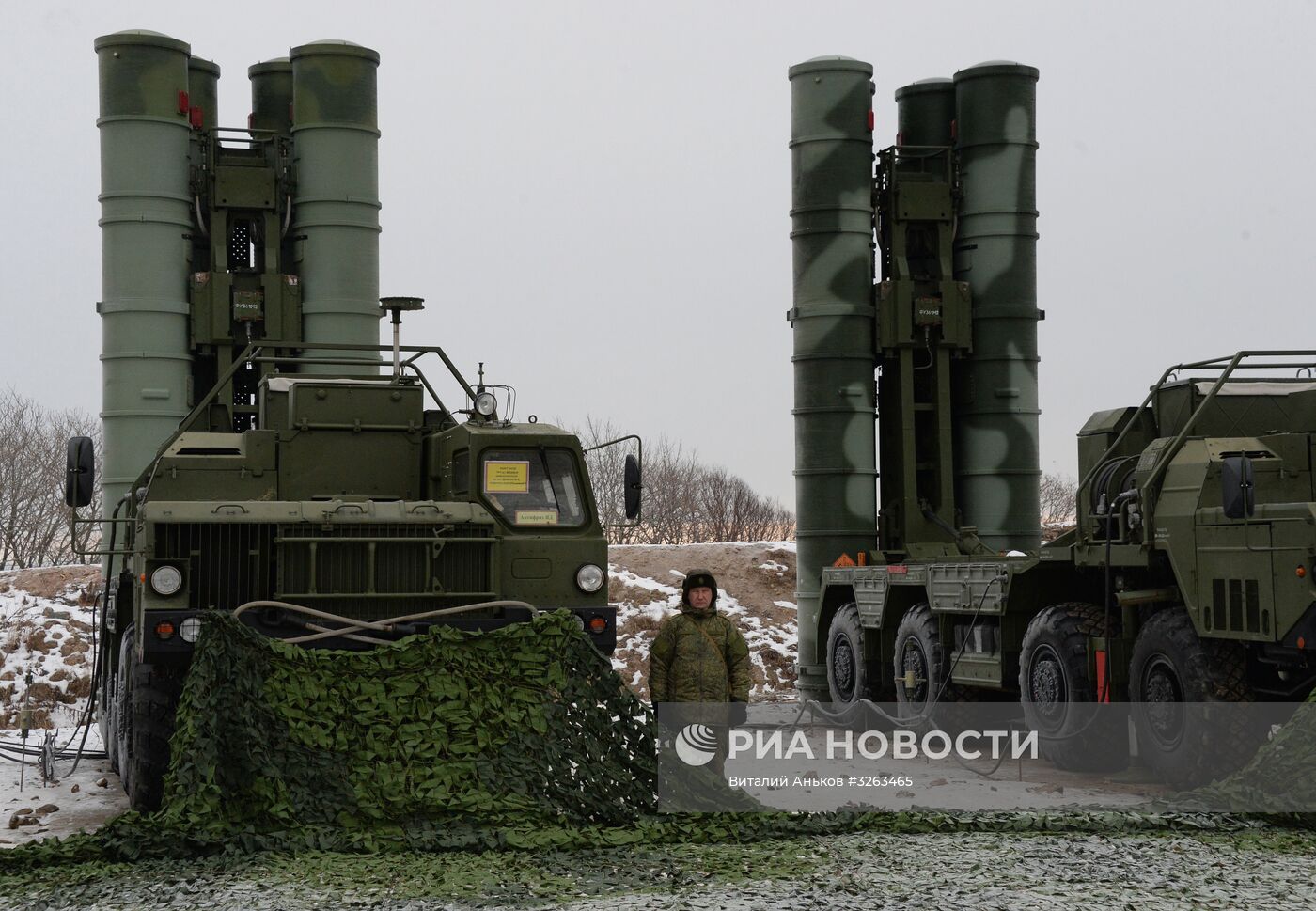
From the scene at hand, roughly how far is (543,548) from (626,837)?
290 cm

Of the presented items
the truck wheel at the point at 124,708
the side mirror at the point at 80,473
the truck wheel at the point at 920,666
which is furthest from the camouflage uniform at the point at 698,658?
the truck wheel at the point at 920,666

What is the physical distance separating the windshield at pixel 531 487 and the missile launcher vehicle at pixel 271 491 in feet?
0.04

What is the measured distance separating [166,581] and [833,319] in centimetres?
947

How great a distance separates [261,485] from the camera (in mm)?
11508

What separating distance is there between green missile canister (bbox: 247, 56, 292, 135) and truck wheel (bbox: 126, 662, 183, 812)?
35.0 ft

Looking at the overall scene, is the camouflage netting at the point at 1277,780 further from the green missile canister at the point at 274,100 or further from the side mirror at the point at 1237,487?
the green missile canister at the point at 274,100

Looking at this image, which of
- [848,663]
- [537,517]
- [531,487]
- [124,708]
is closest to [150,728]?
[124,708]

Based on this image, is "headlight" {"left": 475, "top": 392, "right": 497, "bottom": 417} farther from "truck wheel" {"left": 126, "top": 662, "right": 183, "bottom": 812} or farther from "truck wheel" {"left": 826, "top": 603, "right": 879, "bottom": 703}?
"truck wheel" {"left": 826, "top": 603, "right": 879, "bottom": 703}

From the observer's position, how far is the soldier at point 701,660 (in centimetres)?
955

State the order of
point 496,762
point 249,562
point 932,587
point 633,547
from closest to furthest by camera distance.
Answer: point 496,762 < point 249,562 < point 932,587 < point 633,547

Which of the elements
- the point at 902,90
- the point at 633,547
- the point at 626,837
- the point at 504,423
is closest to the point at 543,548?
the point at 504,423

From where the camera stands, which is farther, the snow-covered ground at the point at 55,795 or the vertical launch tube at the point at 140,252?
the vertical launch tube at the point at 140,252

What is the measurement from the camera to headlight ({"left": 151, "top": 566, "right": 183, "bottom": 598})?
9750mm

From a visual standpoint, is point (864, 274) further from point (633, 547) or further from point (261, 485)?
point (633, 547)
